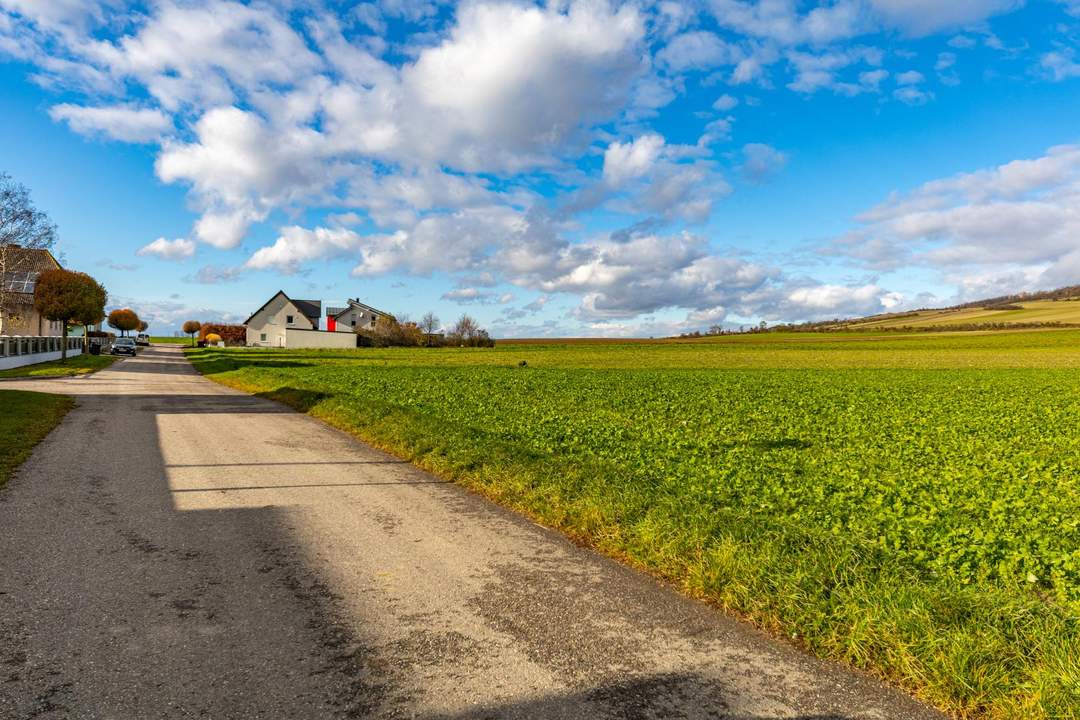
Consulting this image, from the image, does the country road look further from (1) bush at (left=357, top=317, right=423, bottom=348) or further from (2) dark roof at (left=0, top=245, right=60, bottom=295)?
(1) bush at (left=357, top=317, right=423, bottom=348)

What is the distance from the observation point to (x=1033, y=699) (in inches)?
134

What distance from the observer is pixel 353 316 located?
4178 inches

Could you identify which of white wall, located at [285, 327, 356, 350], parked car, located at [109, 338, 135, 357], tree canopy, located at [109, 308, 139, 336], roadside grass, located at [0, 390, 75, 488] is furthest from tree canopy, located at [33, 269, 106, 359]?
tree canopy, located at [109, 308, 139, 336]

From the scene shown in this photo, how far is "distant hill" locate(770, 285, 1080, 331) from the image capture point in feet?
320

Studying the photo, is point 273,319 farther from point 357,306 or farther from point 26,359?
point 26,359

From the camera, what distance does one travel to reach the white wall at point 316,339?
83.7 meters

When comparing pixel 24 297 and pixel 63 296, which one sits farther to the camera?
pixel 24 297

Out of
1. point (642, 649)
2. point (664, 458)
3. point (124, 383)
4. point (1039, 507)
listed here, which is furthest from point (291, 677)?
point (124, 383)

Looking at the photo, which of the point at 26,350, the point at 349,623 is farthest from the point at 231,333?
the point at 349,623

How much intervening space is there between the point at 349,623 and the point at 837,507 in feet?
19.8

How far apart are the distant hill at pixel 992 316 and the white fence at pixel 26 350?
4698 inches

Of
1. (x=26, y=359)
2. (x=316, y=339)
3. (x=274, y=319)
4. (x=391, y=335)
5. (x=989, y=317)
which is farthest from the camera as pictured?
(x=989, y=317)

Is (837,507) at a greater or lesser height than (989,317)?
lesser

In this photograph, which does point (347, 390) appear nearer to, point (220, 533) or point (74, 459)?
point (74, 459)
